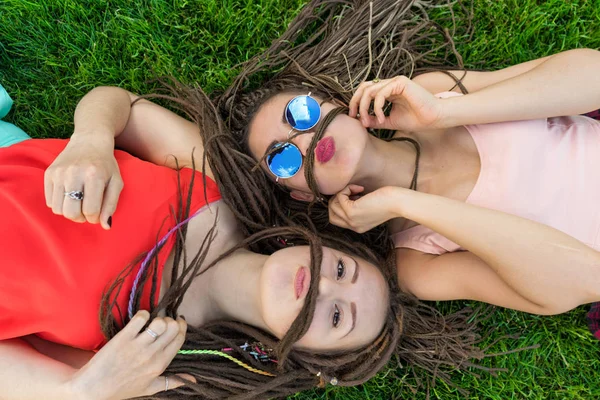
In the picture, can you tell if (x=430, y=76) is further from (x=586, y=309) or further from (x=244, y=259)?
(x=586, y=309)

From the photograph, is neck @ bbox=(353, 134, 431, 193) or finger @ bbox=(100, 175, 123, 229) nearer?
finger @ bbox=(100, 175, 123, 229)

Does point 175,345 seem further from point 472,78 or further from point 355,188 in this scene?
point 472,78

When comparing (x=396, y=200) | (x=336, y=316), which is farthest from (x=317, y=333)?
(x=396, y=200)

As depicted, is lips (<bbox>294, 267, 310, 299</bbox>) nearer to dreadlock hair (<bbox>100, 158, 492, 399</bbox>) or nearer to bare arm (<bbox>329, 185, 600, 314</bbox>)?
dreadlock hair (<bbox>100, 158, 492, 399</bbox>)

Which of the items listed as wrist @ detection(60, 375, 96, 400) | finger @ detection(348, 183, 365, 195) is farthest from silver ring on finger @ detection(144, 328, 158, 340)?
finger @ detection(348, 183, 365, 195)

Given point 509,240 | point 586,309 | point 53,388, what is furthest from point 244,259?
point 586,309

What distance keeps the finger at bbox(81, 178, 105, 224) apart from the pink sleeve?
1750 mm

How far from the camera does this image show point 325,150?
2395 mm

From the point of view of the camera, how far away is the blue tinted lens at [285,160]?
245 cm

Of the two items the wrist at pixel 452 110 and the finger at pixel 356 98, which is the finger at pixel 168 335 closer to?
the finger at pixel 356 98

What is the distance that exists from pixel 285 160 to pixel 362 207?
1.57 feet

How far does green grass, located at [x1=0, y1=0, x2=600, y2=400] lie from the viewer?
3.03 metres

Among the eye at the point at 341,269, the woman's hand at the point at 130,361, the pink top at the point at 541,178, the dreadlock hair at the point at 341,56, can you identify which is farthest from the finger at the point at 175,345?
the pink top at the point at 541,178

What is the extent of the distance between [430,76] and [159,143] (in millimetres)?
1702
